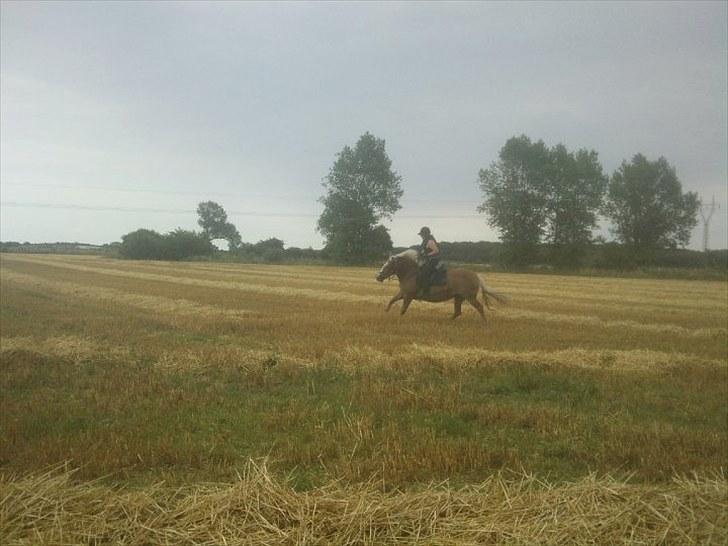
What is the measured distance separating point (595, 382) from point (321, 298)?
15.3 metres

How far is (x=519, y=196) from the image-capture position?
60750 millimetres

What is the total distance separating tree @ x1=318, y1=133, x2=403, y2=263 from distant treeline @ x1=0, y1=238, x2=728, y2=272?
95.2 inches

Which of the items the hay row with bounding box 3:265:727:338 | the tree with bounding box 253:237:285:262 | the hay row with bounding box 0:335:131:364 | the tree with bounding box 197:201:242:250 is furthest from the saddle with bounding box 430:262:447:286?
the tree with bounding box 197:201:242:250

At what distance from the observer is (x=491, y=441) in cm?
618

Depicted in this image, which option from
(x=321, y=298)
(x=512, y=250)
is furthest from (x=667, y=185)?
(x=321, y=298)

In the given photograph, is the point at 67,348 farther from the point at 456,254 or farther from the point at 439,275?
the point at 456,254

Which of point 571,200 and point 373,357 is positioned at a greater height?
point 571,200

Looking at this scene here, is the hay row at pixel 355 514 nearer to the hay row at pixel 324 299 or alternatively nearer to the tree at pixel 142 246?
the hay row at pixel 324 299

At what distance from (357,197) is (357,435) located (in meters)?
58.3

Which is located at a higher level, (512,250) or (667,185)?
(667,185)

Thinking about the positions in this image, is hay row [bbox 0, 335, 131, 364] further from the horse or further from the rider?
the rider

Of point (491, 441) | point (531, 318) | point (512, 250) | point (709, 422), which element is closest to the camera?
point (491, 441)

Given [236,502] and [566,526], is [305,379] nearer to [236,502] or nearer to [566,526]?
[236,502]

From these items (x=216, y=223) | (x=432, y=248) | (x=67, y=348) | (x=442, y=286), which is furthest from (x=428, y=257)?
(x=216, y=223)
